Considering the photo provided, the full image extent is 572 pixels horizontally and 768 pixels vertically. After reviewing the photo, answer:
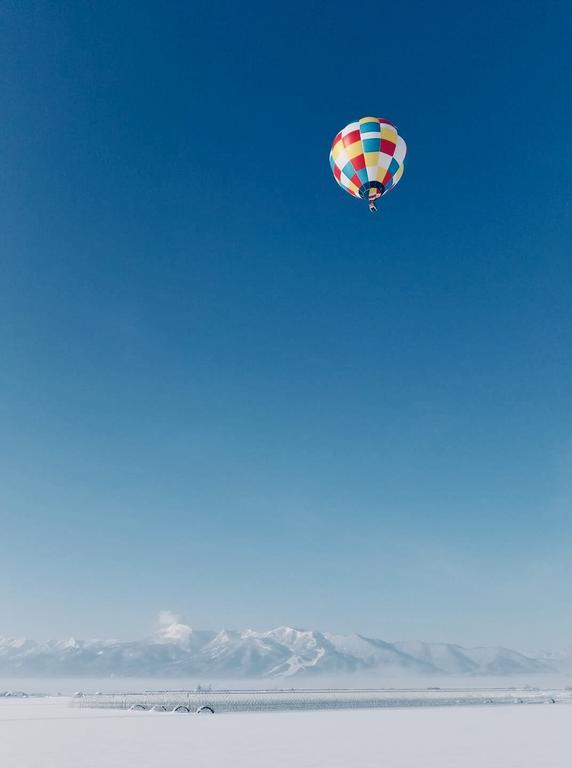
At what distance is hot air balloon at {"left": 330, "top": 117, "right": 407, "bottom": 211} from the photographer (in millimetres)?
50094

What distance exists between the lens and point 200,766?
2433 cm

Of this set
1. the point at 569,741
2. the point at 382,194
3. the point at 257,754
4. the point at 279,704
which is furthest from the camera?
the point at 279,704

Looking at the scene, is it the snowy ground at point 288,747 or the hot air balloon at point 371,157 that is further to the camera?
the hot air balloon at point 371,157

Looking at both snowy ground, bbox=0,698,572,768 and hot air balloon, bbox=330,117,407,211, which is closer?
snowy ground, bbox=0,698,572,768

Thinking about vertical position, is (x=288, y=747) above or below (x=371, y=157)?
below

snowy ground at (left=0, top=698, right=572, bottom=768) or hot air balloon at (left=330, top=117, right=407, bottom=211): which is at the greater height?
hot air balloon at (left=330, top=117, right=407, bottom=211)

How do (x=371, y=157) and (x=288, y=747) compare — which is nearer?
(x=288, y=747)

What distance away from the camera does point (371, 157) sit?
164 feet

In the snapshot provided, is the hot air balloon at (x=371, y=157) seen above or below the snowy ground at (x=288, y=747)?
above

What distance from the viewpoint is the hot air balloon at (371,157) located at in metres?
50.1

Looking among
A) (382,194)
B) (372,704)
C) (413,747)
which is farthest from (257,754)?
(372,704)

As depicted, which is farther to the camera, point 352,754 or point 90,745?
point 90,745

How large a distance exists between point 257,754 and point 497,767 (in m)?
10.3

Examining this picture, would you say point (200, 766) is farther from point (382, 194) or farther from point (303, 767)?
point (382, 194)
